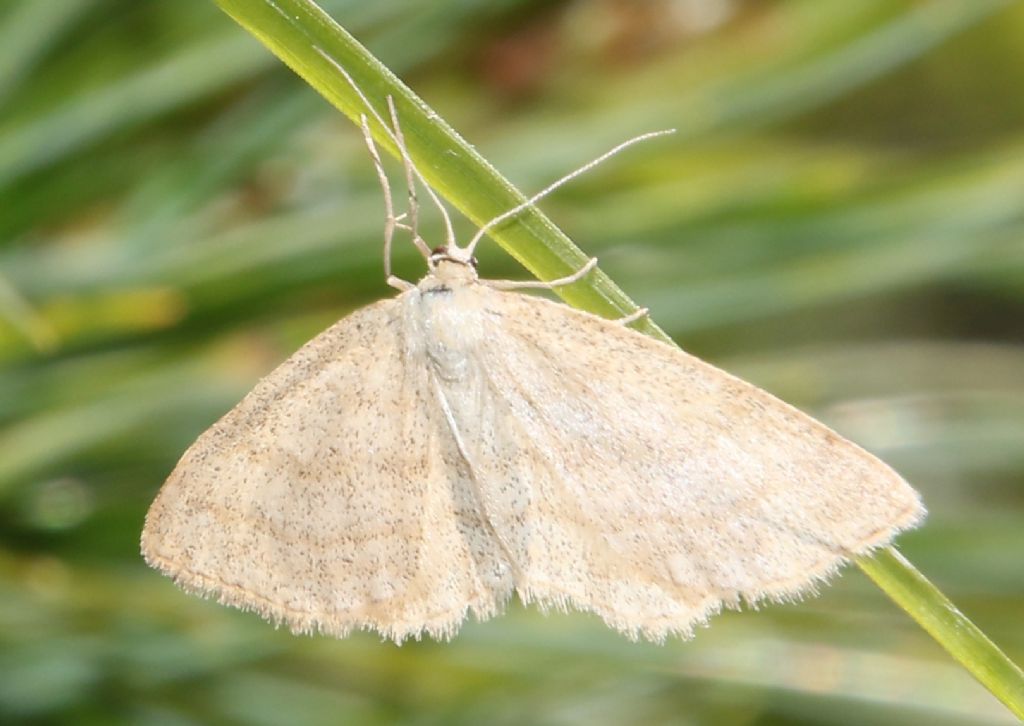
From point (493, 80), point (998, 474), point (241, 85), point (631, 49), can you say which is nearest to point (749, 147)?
point (631, 49)

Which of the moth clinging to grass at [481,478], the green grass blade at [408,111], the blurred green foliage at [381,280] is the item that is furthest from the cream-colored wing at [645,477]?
the blurred green foliage at [381,280]

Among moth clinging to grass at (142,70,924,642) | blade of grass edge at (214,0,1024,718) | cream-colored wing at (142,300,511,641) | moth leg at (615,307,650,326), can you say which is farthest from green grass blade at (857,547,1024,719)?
cream-colored wing at (142,300,511,641)

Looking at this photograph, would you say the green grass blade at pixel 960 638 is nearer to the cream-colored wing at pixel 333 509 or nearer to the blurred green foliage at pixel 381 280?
the cream-colored wing at pixel 333 509

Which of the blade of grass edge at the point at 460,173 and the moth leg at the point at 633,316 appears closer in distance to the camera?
the blade of grass edge at the point at 460,173

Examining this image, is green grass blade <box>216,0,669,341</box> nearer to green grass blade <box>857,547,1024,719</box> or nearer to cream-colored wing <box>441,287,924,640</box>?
cream-colored wing <box>441,287,924,640</box>

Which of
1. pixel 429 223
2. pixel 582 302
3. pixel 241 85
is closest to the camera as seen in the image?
pixel 582 302

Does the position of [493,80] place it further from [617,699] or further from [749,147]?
[617,699]

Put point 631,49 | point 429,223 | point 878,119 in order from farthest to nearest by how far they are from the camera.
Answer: point 878,119 → point 631,49 → point 429,223
